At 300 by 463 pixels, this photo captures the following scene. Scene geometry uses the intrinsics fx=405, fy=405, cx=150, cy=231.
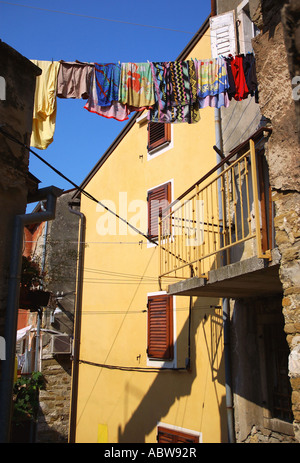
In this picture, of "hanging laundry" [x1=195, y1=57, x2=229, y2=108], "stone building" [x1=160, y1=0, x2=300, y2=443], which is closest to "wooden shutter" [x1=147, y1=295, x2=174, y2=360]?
"stone building" [x1=160, y1=0, x2=300, y2=443]

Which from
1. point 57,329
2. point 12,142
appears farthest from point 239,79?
point 57,329

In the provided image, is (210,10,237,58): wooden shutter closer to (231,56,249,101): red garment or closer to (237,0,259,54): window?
(237,0,259,54): window

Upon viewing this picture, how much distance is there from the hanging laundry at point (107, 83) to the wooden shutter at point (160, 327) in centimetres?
478

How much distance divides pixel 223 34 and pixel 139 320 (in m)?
6.82

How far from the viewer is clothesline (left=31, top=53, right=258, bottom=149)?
6551mm

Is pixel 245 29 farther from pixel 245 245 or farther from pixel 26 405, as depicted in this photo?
pixel 26 405

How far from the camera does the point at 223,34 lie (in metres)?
8.30

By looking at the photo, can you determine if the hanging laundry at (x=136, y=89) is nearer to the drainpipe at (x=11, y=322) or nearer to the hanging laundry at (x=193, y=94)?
the hanging laundry at (x=193, y=94)

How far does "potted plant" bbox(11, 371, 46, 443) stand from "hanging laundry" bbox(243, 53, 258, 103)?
34.5 ft

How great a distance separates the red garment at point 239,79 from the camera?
6594 mm

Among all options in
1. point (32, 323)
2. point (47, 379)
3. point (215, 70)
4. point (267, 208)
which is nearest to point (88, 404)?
point (47, 379)

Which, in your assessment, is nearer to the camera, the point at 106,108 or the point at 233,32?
the point at 106,108

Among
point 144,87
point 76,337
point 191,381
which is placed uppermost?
point 144,87
